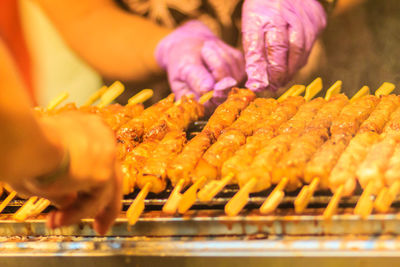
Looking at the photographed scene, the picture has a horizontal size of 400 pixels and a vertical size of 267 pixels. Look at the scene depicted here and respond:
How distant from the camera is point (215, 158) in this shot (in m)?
2.45

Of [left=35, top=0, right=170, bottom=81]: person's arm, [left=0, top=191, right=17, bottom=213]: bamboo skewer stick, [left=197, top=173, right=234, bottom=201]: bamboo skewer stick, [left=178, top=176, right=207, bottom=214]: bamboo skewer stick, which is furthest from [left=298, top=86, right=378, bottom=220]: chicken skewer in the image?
[left=35, top=0, right=170, bottom=81]: person's arm

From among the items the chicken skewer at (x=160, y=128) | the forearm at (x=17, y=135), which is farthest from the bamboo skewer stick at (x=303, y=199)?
the forearm at (x=17, y=135)

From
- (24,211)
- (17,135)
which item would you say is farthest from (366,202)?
(24,211)

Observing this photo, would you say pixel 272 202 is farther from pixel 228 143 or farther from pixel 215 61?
pixel 215 61

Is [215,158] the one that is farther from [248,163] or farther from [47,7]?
[47,7]

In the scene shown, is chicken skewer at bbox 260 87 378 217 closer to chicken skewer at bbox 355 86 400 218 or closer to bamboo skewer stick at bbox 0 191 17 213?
chicken skewer at bbox 355 86 400 218

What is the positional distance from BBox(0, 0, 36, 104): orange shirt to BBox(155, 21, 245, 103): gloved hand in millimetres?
2696

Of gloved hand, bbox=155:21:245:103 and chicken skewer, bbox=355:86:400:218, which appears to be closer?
chicken skewer, bbox=355:86:400:218

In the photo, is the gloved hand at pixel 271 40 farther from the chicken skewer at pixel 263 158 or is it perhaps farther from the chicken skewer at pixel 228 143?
the chicken skewer at pixel 263 158

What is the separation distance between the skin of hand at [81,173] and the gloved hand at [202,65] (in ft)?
7.08

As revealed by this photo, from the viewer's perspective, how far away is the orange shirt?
5.88 m

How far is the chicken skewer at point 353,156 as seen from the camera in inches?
81.2

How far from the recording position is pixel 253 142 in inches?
103

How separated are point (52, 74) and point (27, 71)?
310mm
